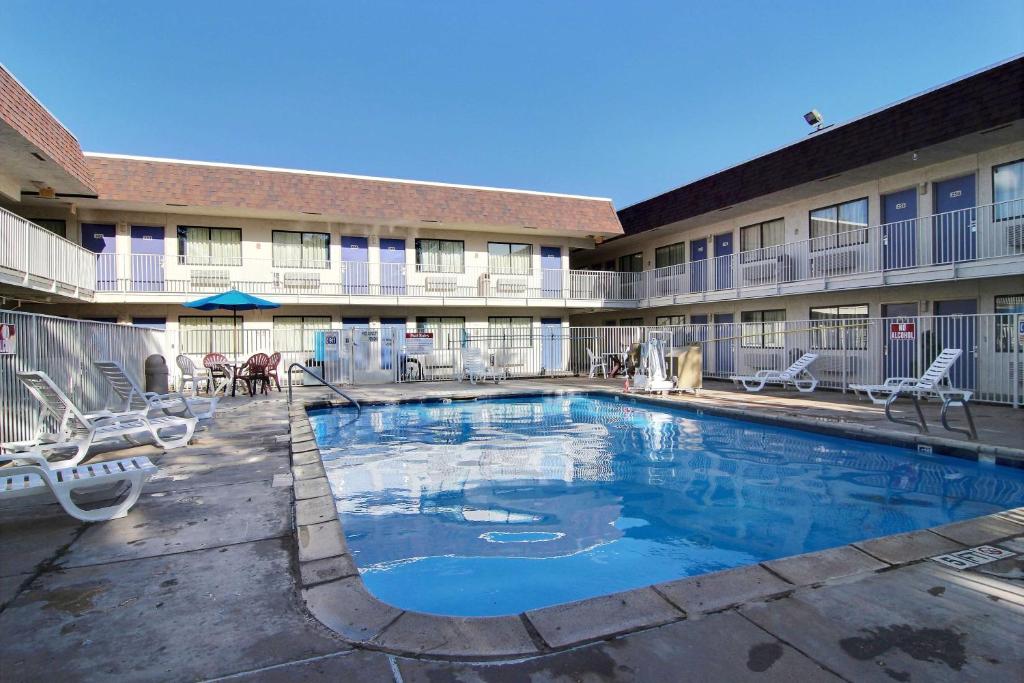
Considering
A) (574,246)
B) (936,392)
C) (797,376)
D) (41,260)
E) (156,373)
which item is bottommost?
(797,376)

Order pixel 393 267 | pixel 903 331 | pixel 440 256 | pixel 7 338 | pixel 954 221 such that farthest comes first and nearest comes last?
pixel 440 256, pixel 393 267, pixel 954 221, pixel 903 331, pixel 7 338

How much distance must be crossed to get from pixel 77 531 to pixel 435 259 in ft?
63.2

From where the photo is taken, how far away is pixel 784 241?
18578 millimetres

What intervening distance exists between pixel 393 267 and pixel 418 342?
4.81 m

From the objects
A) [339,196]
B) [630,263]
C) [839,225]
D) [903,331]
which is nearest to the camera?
[903,331]

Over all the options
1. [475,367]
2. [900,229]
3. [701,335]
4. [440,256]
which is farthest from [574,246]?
[900,229]

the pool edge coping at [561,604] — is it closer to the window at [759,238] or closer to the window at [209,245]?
the window at [759,238]

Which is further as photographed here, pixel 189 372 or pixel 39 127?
pixel 189 372

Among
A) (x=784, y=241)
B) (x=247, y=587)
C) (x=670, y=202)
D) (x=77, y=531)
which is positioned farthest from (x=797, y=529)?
(x=670, y=202)

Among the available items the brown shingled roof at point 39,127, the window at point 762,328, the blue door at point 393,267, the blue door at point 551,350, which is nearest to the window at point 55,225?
the brown shingled roof at point 39,127

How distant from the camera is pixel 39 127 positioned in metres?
13.3

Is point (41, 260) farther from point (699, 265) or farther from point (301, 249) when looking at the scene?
point (699, 265)

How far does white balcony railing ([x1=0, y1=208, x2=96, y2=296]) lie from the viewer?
12.4 metres

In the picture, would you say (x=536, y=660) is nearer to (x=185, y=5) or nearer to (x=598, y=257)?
(x=598, y=257)
